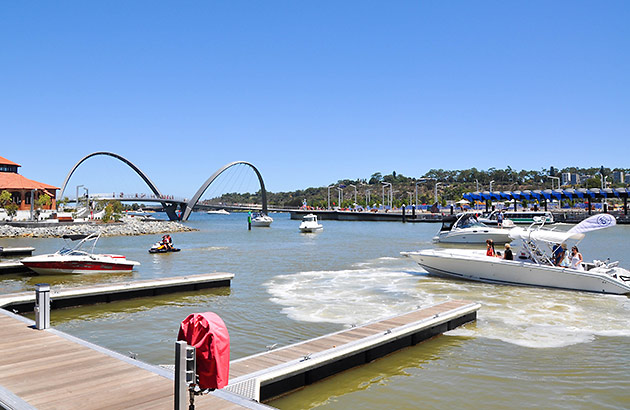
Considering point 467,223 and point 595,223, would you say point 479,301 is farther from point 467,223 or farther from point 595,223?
point 467,223

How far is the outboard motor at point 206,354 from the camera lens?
431 cm

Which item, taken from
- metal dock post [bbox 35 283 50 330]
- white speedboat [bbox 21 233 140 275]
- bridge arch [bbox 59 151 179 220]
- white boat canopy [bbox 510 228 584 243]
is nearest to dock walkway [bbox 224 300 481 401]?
metal dock post [bbox 35 283 50 330]

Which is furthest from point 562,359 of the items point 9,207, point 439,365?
point 9,207

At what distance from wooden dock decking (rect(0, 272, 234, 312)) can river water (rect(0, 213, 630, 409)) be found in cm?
38

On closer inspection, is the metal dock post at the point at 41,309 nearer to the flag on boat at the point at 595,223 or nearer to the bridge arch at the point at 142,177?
the flag on boat at the point at 595,223

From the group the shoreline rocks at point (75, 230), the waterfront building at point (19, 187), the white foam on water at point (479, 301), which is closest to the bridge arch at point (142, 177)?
the waterfront building at point (19, 187)

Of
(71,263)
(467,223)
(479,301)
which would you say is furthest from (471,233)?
(71,263)

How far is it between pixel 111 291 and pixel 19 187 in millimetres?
68729

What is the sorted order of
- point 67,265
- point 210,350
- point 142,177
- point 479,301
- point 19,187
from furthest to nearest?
point 142,177
point 19,187
point 67,265
point 479,301
point 210,350

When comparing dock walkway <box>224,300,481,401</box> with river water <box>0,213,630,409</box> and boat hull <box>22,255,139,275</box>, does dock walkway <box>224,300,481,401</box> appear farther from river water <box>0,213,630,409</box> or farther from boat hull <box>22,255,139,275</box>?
boat hull <box>22,255,139,275</box>

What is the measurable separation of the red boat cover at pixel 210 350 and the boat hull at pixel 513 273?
1521cm

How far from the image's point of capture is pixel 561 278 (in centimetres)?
1658

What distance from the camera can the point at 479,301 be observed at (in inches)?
610

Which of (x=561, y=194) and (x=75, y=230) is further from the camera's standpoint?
(x=561, y=194)
